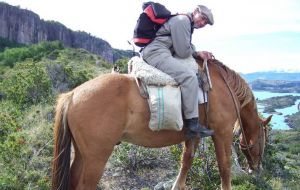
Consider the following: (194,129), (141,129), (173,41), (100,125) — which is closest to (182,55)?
(173,41)

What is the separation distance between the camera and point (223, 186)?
5199 mm

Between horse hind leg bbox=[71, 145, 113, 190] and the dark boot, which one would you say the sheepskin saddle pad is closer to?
the dark boot

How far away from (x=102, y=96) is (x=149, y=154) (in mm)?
3326

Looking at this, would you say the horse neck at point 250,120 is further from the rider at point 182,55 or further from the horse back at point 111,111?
the horse back at point 111,111

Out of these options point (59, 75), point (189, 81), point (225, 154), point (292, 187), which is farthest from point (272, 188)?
point (59, 75)

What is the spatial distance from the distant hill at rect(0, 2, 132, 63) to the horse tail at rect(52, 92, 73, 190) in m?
92.2

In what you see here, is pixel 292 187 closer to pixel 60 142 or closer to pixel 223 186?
pixel 223 186

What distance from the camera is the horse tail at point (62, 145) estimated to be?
13.7 ft

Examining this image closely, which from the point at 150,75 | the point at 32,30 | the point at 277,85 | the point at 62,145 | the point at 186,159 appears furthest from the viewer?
the point at 32,30

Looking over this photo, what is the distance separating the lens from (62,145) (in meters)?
4.24

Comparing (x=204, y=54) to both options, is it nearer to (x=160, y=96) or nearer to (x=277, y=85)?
(x=160, y=96)

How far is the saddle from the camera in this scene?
167 inches

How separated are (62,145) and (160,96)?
Result: 1185 millimetres

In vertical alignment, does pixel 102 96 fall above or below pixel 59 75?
above
